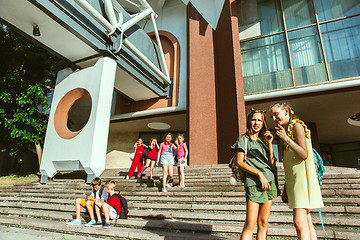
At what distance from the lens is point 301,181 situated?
1.93 meters

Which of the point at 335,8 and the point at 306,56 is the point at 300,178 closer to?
the point at 306,56

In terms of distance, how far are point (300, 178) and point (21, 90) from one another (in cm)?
1340

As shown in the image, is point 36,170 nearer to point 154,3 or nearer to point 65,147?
point 65,147

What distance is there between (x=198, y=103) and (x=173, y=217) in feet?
25.7

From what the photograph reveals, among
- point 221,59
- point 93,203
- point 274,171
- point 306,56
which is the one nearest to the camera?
point 274,171

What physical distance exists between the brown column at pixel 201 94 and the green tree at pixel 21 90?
7.61 m

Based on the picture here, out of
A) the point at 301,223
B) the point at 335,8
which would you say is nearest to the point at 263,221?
the point at 301,223

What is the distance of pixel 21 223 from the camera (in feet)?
15.2

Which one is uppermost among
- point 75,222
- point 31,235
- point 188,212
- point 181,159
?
point 181,159

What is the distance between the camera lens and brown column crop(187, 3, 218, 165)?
10.9m

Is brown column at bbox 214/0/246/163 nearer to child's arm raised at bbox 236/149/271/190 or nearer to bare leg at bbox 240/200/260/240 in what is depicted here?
child's arm raised at bbox 236/149/271/190

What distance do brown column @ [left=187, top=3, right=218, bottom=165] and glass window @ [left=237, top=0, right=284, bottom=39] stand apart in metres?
1.93

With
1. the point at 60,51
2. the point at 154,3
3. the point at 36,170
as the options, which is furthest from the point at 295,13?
the point at 36,170

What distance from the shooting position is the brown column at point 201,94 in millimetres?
10914
